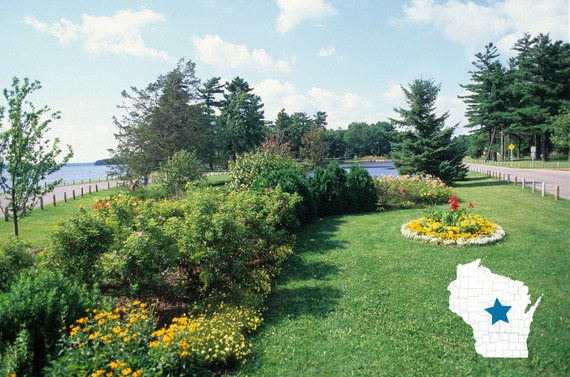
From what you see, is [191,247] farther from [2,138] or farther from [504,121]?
[504,121]

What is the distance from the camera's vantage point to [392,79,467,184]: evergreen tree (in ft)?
65.3

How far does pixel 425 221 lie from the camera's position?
8586 mm

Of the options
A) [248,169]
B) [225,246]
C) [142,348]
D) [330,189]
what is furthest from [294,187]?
[142,348]

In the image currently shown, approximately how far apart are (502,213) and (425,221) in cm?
378

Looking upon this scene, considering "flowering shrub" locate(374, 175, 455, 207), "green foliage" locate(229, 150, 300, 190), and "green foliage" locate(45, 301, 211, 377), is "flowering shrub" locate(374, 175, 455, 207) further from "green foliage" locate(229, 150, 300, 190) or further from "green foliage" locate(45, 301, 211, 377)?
"green foliage" locate(45, 301, 211, 377)

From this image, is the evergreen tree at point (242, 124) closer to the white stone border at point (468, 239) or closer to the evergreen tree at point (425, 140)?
the evergreen tree at point (425, 140)

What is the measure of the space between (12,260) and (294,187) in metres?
6.78

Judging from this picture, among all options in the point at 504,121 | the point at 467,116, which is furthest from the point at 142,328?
the point at 467,116

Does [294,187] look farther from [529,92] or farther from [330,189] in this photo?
[529,92]

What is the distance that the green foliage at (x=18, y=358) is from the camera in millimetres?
2732

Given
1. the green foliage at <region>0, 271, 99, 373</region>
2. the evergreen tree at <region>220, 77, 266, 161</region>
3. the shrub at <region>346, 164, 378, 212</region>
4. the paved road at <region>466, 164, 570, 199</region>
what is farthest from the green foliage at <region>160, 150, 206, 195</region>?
the evergreen tree at <region>220, 77, 266, 161</region>

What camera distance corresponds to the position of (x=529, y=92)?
132 feet

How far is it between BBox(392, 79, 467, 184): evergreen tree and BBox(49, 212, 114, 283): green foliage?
18.8m

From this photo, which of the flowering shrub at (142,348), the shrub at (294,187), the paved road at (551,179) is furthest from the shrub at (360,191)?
the paved road at (551,179)
